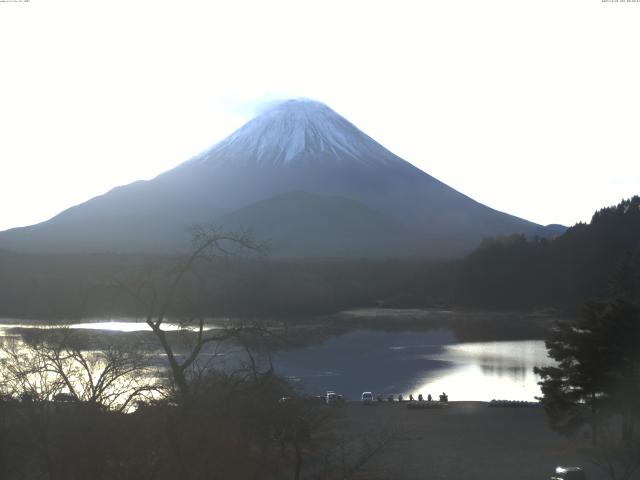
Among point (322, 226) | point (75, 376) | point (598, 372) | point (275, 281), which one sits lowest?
point (598, 372)

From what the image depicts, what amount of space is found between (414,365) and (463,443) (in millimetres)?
9622

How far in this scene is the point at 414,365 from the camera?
2033 centimetres

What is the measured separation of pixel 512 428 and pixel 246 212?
2507 inches

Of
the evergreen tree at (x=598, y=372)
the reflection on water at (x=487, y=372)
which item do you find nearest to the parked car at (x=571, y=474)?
the evergreen tree at (x=598, y=372)

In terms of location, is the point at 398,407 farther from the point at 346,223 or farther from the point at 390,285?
the point at 346,223

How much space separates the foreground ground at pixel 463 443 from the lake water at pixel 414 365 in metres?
1.92

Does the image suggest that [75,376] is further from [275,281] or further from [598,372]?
[275,281]

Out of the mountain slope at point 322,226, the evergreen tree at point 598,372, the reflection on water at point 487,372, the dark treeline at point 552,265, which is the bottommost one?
the reflection on water at point 487,372

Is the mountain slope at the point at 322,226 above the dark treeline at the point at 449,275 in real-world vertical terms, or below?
above

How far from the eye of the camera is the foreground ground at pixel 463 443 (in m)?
8.99

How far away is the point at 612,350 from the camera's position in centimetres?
982

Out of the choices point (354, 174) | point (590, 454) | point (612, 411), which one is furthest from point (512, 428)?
point (354, 174)

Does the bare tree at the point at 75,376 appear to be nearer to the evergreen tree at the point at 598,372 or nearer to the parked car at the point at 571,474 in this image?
the parked car at the point at 571,474

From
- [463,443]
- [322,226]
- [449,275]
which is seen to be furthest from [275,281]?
[322,226]
